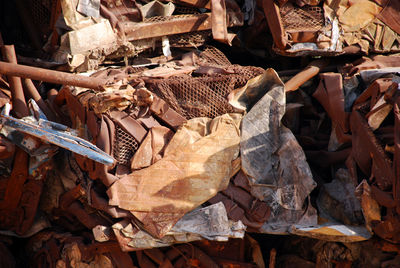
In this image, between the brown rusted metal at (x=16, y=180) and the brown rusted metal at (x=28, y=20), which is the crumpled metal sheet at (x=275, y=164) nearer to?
the brown rusted metal at (x=16, y=180)

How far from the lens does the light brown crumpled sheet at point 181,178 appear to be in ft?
14.7

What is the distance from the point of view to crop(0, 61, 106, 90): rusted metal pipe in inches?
181

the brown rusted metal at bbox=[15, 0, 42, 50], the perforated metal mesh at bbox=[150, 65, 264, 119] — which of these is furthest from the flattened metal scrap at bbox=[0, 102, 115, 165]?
the brown rusted metal at bbox=[15, 0, 42, 50]

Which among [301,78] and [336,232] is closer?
[336,232]

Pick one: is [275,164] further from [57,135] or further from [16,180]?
[16,180]

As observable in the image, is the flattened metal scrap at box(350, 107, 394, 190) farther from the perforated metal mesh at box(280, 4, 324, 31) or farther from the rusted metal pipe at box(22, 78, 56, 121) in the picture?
the rusted metal pipe at box(22, 78, 56, 121)

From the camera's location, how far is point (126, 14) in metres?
5.61

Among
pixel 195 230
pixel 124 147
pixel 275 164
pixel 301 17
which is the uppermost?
pixel 301 17

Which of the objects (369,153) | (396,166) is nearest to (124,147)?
(369,153)

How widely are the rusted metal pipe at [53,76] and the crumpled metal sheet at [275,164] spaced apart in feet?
4.45

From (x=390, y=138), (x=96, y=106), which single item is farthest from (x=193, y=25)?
(x=390, y=138)

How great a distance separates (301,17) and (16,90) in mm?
2849

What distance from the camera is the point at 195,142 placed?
4.57 m

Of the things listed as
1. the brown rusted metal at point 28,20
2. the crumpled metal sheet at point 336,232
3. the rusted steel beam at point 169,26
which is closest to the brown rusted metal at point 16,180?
the brown rusted metal at point 28,20
